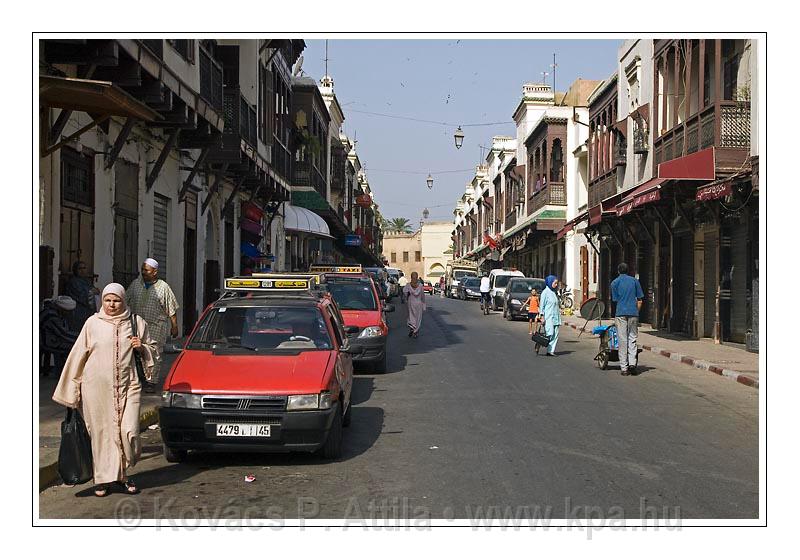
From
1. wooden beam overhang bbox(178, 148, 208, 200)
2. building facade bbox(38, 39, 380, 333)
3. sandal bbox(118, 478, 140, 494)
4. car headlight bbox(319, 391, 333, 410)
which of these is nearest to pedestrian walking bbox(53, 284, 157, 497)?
sandal bbox(118, 478, 140, 494)

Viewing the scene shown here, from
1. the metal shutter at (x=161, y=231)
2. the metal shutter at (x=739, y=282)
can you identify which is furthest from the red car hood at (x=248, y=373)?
the metal shutter at (x=739, y=282)

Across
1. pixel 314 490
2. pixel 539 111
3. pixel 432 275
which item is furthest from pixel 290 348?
pixel 432 275

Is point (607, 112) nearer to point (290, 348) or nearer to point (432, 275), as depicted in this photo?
point (290, 348)

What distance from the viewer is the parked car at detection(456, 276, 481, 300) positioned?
2389 inches

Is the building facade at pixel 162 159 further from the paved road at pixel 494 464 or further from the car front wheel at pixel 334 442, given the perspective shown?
the car front wheel at pixel 334 442

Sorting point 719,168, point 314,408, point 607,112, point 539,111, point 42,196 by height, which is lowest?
point 314,408

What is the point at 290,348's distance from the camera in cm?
923

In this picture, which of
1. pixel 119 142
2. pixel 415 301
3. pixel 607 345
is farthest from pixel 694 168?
pixel 119 142

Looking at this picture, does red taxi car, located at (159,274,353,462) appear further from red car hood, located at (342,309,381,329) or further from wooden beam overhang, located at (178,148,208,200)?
wooden beam overhang, located at (178,148,208,200)

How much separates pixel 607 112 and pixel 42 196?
29.0m

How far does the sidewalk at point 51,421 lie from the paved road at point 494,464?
0.88 feet

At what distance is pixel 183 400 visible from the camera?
26.6ft

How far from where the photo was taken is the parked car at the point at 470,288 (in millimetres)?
60688

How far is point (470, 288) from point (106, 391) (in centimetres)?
5451
